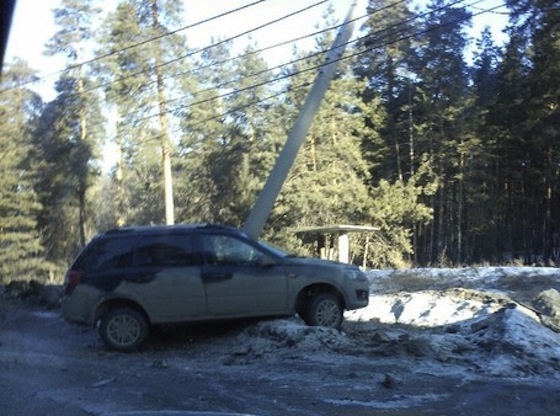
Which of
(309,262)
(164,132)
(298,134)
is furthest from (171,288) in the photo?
(164,132)

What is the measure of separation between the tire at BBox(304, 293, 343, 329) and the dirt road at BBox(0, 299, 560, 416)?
1.09 feet

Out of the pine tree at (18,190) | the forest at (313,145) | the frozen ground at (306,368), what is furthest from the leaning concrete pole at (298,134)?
the pine tree at (18,190)

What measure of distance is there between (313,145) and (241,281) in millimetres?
27966

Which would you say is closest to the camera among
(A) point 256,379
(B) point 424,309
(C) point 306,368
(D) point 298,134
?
(A) point 256,379

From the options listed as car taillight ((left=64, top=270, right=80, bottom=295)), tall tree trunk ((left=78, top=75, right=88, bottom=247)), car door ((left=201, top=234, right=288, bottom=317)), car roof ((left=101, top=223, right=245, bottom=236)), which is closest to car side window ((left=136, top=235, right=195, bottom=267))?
Result: car roof ((left=101, top=223, right=245, bottom=236))

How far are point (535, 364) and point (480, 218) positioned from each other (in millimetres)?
34327

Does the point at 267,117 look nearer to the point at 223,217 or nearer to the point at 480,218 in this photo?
the point at 223,217

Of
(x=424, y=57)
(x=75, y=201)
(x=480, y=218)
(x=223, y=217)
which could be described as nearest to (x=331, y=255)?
(x=223, y=217)

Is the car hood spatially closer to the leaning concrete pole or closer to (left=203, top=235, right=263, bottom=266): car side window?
(left=203, top=235, right=263, bottom=266): car side window

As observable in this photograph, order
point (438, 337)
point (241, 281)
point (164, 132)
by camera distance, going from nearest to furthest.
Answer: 1. point (438, 337)
2. point (241, 281)
3. point (164, 132)

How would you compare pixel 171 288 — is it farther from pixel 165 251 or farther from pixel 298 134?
pixel 298 134

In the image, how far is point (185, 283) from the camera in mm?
10703

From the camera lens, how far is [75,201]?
4453 centimetres

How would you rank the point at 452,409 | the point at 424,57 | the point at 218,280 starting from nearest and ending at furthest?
the point at 452,409
the point at 218,280
the point at 424,57
